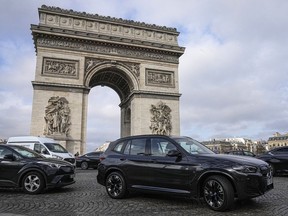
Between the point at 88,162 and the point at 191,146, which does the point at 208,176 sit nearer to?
the point at 191,146

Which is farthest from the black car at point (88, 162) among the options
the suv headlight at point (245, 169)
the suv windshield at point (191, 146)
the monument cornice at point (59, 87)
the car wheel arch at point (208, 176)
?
the suv headlight at point (245, 169)

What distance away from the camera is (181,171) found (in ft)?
20.9

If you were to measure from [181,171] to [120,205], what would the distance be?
1566mm

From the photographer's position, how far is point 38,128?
25734 millimetres

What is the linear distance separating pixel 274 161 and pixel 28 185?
11.0m

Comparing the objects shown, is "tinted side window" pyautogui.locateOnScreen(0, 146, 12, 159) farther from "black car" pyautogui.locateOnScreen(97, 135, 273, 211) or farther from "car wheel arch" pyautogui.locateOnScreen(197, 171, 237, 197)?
"car wheel arch" pyautogui.locateOnScreen(197, 171, 237, 197)

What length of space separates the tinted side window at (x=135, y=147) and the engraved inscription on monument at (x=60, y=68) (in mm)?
21236

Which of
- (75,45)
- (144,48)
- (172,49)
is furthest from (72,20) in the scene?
(172,49)

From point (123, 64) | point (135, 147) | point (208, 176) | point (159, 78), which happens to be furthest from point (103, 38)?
point (208, 176)

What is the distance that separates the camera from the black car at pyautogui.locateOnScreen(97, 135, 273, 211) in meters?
5.73

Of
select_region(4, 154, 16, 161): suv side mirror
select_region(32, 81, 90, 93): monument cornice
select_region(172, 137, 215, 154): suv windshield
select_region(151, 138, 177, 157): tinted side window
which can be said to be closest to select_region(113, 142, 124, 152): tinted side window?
select_region(151, 138, 177, 157): tinted side window

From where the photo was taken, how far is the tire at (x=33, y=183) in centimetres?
836

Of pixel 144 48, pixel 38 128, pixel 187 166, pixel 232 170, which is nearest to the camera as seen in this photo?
pixel 232 170

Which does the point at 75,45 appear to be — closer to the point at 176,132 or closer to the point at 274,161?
the point at 176,132
